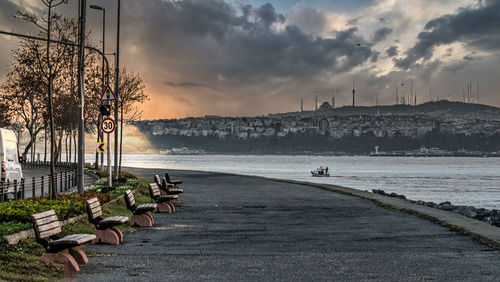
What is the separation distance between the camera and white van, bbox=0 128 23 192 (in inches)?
966

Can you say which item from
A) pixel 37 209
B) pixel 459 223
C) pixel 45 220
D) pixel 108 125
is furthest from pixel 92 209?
pixel 108 125

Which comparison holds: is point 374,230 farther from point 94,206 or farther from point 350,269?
point 94,206

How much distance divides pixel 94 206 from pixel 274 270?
5.39 meters

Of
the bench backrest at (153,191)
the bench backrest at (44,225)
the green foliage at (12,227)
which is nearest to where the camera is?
the bench backrest at (44,225)

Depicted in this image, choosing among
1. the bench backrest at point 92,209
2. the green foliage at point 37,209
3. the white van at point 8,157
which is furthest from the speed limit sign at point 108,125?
the bench backrest at point 92,209

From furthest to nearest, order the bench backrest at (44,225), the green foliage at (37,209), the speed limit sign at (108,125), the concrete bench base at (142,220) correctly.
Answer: the speed limit sign at (108,125)
the concrete bench base at (142,220)
the green foliage at (37,209)
the bench backrest at (44,225)

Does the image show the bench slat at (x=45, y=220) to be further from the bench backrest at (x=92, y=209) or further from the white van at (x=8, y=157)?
the white van at (x=8, y=157)

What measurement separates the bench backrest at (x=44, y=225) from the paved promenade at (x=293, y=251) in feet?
3.05

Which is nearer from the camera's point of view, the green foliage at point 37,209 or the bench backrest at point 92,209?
the bench backrest at point 92,209

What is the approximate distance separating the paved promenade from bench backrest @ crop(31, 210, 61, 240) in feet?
3.05

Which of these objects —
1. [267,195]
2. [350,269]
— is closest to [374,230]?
[350,269]

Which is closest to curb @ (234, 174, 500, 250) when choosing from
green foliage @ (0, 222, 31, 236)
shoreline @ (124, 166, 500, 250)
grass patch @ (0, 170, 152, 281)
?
shoreline @ (124, 166, 500, 250)

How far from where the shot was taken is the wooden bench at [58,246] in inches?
397

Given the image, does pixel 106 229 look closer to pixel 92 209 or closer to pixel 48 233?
pixel 92 209
